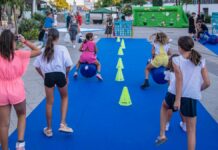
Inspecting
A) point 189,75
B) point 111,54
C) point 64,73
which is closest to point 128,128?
point 64,73

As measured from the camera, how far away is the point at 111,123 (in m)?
6.07

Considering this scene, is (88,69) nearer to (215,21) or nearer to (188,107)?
(188,107)

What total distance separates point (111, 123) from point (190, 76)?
2.14 meters

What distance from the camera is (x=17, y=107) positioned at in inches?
173

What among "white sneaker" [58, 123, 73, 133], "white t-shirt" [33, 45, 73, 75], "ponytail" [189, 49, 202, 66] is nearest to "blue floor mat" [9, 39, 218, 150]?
"white sneaker" [58, 123, 73, 133]

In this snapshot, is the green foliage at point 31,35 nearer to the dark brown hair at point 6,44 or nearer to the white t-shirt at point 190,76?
the dark brown hair at point 6,44

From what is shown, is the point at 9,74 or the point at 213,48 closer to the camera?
the point at 9,74

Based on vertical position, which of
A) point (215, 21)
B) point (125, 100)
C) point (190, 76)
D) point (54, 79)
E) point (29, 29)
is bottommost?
point (125, 100)

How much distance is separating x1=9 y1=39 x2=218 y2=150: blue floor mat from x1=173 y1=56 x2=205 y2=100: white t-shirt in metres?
1.05

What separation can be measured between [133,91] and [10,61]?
4.63 m

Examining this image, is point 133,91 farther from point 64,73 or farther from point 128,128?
point 64,73

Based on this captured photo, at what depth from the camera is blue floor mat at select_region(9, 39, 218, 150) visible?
514cm

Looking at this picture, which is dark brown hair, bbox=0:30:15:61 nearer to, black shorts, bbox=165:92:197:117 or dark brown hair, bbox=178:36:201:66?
dark brown hair, bbox=178:36:201:66

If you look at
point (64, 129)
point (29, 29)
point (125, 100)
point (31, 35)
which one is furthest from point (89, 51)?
point (29, 29)
